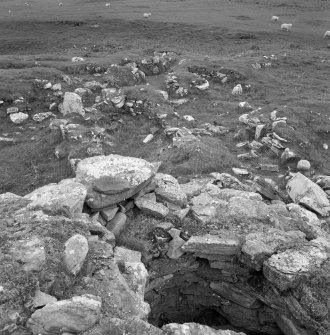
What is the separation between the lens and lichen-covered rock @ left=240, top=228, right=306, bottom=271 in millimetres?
9898

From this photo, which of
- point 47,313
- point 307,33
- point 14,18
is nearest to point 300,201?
point 47,313

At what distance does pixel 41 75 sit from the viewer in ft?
90.1

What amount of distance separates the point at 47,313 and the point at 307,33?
1968 inches

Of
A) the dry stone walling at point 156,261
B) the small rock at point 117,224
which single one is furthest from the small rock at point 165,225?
the small rock at point 117,224

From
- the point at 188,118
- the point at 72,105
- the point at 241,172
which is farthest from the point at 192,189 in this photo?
the point at 72,105

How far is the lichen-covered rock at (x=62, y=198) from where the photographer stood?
9734 millimetres

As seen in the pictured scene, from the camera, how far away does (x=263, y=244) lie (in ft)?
33.1

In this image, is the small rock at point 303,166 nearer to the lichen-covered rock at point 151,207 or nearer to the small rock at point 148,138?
the small rock at point 148,138

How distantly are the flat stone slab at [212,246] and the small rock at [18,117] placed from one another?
54.7 ft

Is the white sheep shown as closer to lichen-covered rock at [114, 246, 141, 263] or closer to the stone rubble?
the stone rubble

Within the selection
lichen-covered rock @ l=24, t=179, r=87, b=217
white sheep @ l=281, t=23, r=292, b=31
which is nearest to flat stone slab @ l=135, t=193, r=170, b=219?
lichen-covered rock @ l=24, t=179, r=87, b=217

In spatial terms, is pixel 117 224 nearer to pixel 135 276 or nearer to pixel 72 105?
pixel 135 276

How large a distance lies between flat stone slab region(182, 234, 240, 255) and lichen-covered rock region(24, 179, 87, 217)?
10.2 feet

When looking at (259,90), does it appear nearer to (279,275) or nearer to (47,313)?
(279,275)
